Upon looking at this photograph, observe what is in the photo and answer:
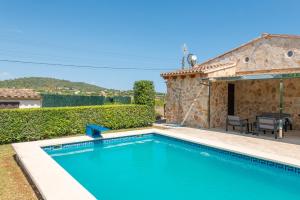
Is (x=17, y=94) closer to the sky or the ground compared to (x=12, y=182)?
closer to the sky

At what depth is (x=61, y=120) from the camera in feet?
42.5

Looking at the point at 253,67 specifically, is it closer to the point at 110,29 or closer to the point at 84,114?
the point at 84,114

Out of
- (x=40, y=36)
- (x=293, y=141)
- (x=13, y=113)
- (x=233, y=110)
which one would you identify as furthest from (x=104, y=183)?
(x=40, y=36)

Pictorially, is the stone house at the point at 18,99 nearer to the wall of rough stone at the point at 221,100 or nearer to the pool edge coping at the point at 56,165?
the pool edge coping at the point at 56,165

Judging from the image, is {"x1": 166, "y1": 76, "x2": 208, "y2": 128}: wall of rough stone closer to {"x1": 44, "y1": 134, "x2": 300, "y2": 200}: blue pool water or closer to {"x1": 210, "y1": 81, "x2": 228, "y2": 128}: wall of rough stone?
{"x1": 210, "y1": 81, "x2": 228, "y2": 128}: wall of rough stone

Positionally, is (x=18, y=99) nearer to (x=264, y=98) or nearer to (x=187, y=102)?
(x=187, y=102)

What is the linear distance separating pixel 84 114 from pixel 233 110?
11343mm

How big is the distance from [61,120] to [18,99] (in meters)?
11.1

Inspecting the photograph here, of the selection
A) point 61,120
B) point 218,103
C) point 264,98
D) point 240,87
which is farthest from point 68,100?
point 264,98

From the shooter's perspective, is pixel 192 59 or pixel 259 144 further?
pixel 192 59

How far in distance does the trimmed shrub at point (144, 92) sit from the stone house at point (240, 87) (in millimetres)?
2091

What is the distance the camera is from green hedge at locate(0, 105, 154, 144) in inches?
448

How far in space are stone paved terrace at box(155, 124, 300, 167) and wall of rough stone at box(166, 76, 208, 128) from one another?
2214mm

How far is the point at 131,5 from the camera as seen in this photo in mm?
26562
